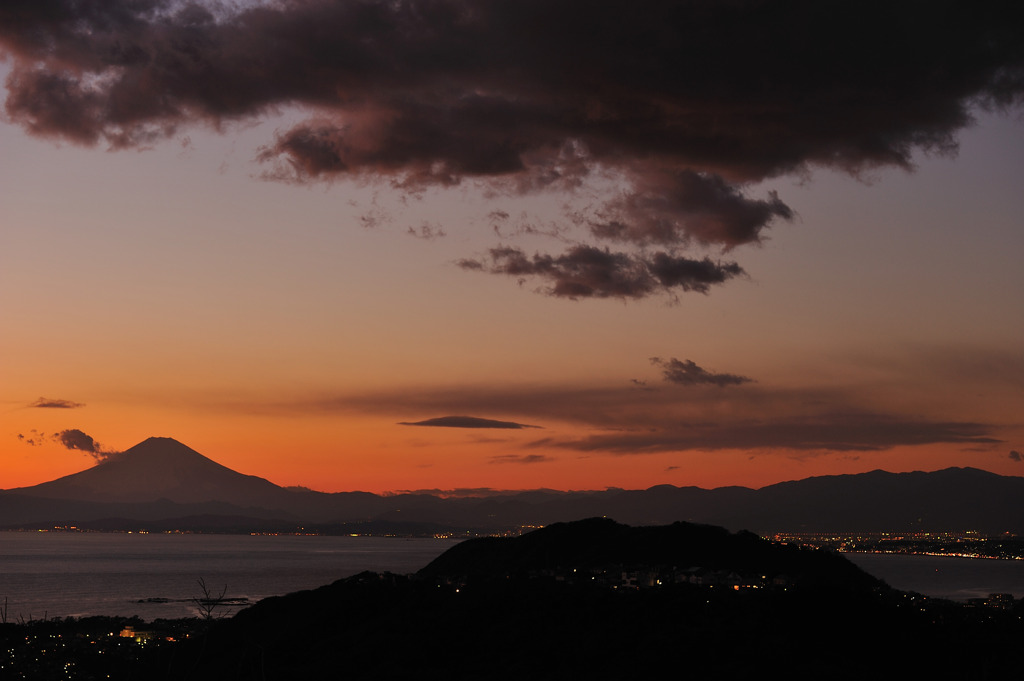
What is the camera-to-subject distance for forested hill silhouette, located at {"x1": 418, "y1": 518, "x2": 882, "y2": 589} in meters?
112

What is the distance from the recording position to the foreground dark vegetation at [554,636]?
53.6m

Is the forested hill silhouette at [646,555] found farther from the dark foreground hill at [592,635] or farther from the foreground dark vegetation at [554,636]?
the dark foreground hill at [592,635]

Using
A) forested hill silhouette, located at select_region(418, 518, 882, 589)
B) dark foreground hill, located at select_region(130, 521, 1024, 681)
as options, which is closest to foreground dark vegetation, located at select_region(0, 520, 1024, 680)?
dark foreground hill, located at select_region(130, 521, 1024, 681)

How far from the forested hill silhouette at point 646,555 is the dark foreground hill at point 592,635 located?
2719 cm

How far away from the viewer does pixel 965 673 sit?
51.8 m

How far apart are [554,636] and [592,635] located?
2798 mm

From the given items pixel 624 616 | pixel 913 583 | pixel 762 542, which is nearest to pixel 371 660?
pixel 624 616

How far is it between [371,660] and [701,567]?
5839cm

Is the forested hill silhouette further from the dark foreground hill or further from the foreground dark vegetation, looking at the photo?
the dark foreground hill

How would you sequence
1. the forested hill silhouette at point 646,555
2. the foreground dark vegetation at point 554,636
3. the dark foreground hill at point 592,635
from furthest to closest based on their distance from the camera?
1. the forested hill silhouette at point 646,555
2. the foreground dark vegetation at point 554,636
3. the dark foreground hill at point 592,635

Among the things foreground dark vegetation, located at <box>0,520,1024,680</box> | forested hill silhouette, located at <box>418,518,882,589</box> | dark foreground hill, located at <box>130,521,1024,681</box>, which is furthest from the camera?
forested hill silhouette, located at <box>418,518,882,589</box>

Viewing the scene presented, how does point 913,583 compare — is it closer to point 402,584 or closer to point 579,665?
point 402,584

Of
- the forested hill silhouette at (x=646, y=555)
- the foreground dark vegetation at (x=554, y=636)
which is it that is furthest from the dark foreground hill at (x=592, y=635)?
the forested hill silhouette at (x=646, y=555)

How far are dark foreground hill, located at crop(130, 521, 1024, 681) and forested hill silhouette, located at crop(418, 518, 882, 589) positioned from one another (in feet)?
89.2
